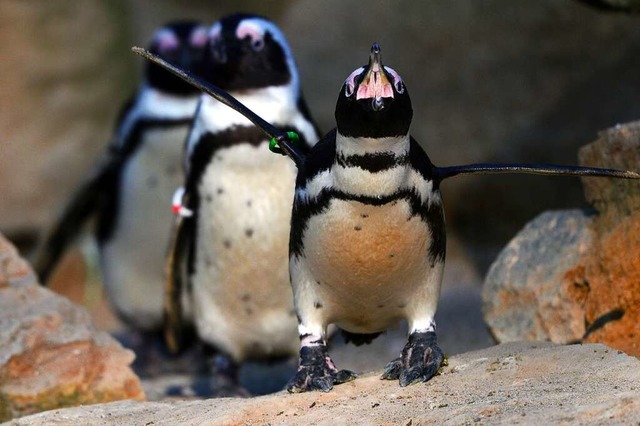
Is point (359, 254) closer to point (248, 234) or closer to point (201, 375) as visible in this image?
point (248, 234)

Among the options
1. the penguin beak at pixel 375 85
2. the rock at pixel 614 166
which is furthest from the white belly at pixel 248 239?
the penguin beak at pixel 375 85

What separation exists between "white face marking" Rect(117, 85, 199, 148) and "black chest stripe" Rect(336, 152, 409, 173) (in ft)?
9.67

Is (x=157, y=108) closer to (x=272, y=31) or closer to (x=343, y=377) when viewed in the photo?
(x=272, y=31)

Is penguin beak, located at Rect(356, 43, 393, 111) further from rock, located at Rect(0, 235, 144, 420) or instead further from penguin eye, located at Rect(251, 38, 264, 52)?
penguin eye, located at Rect(251, 38, 264, 52)

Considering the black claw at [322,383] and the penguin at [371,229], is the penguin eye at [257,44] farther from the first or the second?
the black claw at [322,383]

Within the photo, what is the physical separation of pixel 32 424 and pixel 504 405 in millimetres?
1150

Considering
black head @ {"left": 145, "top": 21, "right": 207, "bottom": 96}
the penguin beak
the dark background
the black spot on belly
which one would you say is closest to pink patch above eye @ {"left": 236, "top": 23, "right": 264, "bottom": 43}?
the black spot on belly

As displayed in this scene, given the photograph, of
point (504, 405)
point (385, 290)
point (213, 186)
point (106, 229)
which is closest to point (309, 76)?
point (106, 229)

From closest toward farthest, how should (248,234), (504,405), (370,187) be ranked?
(504,405)
(370,187)
(248,234)

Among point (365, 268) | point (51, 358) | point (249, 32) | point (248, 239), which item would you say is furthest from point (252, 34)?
point (365, 268)

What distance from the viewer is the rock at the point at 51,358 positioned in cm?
334

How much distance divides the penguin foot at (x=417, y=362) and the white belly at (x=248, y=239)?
119cm

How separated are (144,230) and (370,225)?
9.27 ft

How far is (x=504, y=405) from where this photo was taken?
2314 mm
